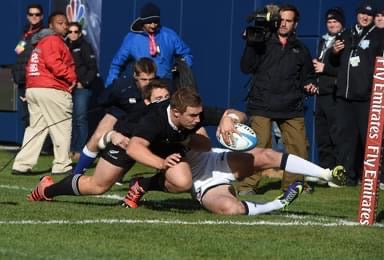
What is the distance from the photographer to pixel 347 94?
1454 centimetres

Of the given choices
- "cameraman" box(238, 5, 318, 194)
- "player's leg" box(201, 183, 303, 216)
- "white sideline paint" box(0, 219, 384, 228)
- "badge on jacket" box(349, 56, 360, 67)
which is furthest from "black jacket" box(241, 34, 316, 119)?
"white sideline paint" box(0, 219, 384, 228)

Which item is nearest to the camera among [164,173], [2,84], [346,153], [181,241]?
[181,241]

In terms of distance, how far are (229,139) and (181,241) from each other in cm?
176

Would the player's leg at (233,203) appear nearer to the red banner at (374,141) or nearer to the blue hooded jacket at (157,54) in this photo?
the red banner at (374,141)

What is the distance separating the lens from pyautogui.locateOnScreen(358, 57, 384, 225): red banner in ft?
32.4

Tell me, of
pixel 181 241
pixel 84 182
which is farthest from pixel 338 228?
pixel 84 182

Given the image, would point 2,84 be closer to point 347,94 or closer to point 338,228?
point 347,94

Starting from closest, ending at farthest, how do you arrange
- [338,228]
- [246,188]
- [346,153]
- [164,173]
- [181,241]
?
[181,241]
[338,228]
[164,173]
[246,188]
[346,153]

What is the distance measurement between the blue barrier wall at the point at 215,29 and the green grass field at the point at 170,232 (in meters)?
5.02

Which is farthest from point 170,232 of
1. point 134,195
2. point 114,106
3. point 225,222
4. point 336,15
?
point 336,15

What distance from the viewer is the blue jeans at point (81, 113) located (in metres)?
18.2

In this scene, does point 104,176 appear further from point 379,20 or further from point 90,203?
point 379,20

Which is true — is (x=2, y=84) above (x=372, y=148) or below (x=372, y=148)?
below

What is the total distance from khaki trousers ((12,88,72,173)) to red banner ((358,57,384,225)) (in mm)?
6306
